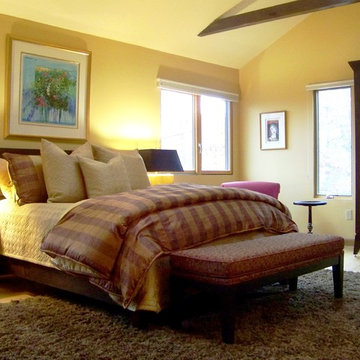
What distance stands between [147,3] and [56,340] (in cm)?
345

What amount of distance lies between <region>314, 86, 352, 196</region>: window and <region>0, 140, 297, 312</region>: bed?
2541mm

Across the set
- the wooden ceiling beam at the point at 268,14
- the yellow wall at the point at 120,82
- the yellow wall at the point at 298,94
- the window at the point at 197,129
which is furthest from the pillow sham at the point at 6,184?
the yellow wall at the point at 298,94

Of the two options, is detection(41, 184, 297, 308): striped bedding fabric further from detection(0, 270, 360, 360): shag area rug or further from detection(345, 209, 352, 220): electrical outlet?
detection(345, 209, 352, 220): electrical outlet

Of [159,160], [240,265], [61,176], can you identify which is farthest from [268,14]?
[240,265]

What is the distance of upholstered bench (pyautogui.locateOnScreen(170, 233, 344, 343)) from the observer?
6.47 ft

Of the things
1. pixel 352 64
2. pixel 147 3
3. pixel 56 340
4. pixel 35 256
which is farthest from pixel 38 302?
pixel 352 64

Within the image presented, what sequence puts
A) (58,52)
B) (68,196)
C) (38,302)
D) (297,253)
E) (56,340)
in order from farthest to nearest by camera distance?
1. (58,52)
2. (68,196)
3. (38,302)
4. (297,253)
5. (56,340)

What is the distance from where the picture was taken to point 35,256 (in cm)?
281

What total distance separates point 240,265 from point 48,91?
2.94 metres

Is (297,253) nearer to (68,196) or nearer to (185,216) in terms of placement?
(185,216)

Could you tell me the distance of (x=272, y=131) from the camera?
583cm

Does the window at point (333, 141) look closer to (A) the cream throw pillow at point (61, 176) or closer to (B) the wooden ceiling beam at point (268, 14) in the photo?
(B) the wooden ceiling beam at point (268, 14)

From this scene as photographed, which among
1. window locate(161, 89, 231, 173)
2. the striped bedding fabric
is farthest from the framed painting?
the striped bedding fabric

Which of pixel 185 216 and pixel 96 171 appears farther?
pixel 96 171
